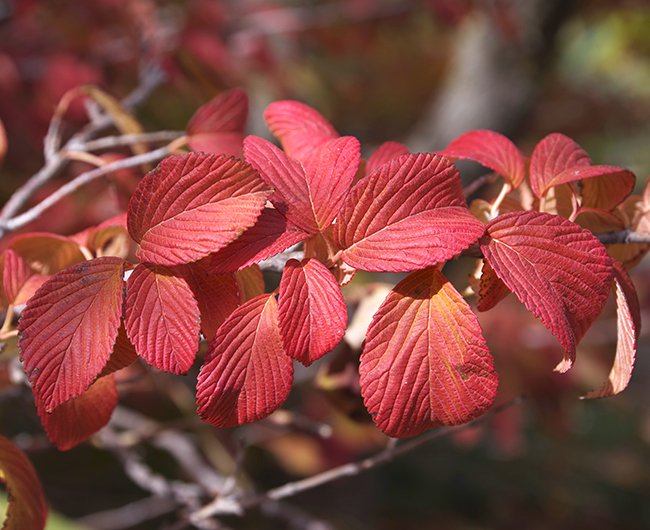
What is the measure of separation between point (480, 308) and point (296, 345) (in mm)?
132

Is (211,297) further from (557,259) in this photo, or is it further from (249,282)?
(557,259)

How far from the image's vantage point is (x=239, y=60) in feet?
7.53

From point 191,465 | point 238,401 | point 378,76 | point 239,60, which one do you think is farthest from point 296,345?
point 378,76

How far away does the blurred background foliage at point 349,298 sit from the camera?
1394mm

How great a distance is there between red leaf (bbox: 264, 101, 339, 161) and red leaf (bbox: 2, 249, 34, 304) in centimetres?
24

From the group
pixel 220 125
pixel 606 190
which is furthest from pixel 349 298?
pixel 606 190

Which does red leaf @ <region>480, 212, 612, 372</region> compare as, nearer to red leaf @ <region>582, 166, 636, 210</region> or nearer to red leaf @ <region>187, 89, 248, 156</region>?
red leaf @ <region>582, 166, 636, 210</region>

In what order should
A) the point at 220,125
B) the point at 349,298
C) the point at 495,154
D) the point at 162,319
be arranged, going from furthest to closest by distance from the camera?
the point at 349,298 < the point at 220,125 < the point at 495,154 < the point at 162,319

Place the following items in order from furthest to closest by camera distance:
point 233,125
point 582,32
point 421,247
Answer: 1. point 582,32
2. point 233,125
3. point 421,247

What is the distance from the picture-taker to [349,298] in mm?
834

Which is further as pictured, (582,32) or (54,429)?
(582,32)

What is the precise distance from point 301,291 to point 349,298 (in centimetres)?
42

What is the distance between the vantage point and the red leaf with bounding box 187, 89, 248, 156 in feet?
2.26

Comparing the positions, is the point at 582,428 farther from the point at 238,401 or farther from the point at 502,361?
the point at 238,401
